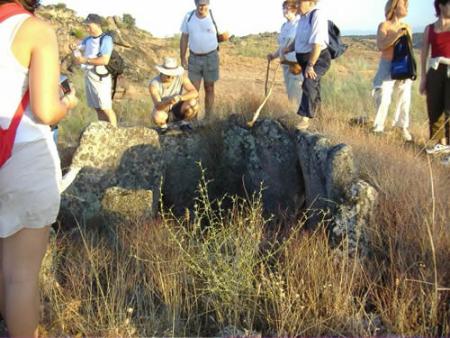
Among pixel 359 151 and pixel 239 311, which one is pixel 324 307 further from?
pixel 359 151

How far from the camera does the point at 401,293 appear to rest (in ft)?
9.65

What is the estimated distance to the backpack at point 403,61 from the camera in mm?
6020

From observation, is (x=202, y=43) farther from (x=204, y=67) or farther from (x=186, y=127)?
(x=186, y=127)

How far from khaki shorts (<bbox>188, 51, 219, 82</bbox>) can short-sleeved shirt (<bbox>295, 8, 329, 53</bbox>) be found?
5.76 ft

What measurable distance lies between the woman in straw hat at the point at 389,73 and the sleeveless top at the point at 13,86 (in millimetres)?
4617

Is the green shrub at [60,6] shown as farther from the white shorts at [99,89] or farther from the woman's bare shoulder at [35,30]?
the woman's bare shoulder at [35,30]

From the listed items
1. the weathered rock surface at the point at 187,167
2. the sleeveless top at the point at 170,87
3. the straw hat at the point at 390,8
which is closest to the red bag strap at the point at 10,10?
the weathered rock surface at the point at 187,167

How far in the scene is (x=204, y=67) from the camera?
7285 mm

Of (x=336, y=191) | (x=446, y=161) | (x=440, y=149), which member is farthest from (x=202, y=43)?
(x=336, y=191)

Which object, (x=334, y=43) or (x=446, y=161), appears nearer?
(x=446, y=161)

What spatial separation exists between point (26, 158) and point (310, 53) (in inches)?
156

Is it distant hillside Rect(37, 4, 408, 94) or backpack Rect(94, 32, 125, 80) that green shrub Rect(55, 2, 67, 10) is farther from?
backpack Rect(94, 32, 125, 80)

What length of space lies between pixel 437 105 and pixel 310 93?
149cm

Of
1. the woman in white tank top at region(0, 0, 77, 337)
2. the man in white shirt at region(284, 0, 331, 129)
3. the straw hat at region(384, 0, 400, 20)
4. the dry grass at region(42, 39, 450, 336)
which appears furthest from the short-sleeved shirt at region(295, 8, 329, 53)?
the woman in white tank top at region(0, 0, 77, 337)
